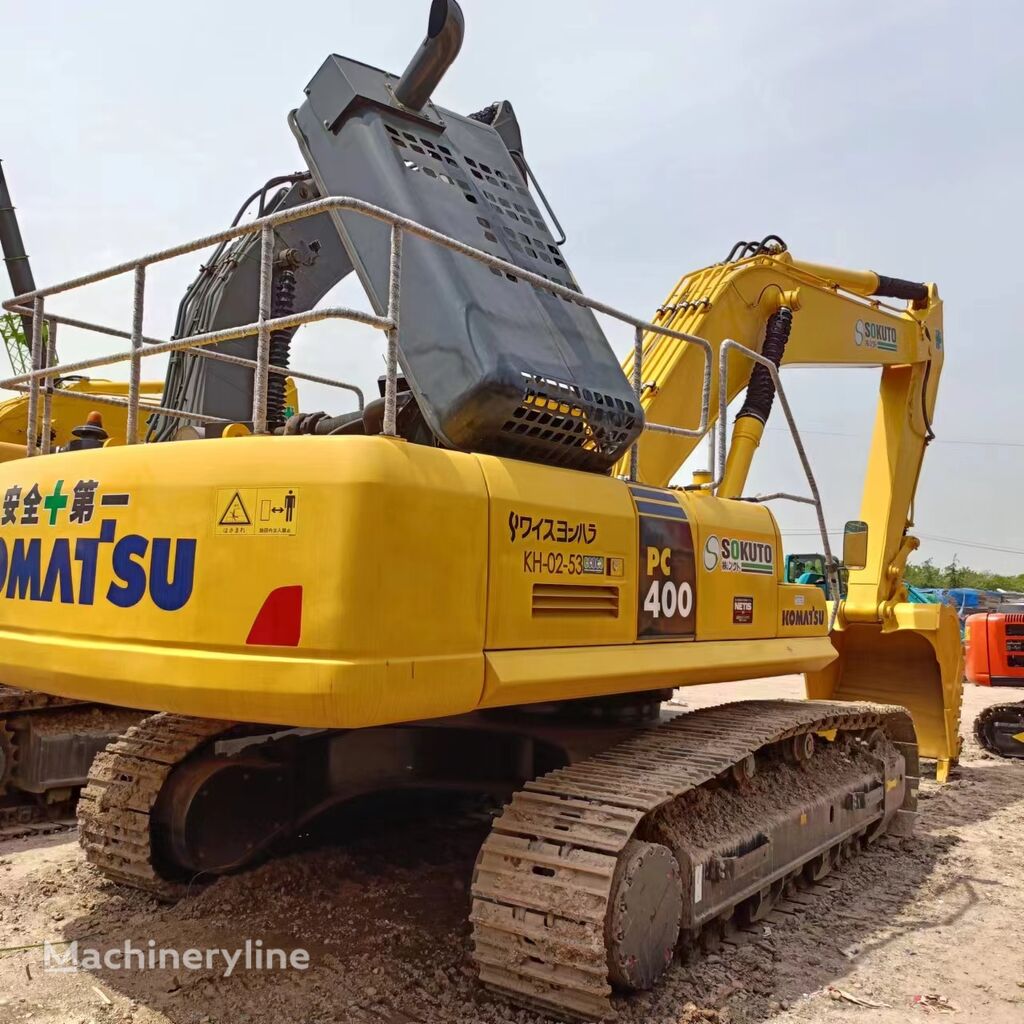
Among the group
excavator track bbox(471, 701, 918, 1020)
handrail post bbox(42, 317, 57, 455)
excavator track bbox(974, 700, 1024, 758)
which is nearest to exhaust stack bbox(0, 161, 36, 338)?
handrail post bbox(42, 317, 57, 455)

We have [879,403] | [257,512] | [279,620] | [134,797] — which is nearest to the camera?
[279,620]

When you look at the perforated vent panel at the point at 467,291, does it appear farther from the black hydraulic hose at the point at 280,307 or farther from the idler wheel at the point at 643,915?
the idler wheel at the point at 643,915

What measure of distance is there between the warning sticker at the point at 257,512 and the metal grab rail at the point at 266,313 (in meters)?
0.26

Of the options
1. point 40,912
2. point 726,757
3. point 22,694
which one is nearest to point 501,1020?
point 726,757

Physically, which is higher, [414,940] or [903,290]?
[903,290]

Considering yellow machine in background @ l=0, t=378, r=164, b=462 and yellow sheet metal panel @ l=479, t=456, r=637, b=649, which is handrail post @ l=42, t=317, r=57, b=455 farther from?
yellow machine in background @ l=0, t=378, r=164, b=462

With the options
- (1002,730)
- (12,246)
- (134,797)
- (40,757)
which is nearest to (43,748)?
(40,757)

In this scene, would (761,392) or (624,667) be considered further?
(761,392)

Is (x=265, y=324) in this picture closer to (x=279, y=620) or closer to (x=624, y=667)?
(x=279, y=620)

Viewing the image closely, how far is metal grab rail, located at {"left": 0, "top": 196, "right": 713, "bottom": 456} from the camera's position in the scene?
10.3 ft

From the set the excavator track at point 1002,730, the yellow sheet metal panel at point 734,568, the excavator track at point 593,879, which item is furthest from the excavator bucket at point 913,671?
the excavator track at point 593,879

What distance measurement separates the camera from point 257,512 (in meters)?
3.01

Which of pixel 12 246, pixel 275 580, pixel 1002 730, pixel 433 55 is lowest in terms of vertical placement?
pixel 1002 730

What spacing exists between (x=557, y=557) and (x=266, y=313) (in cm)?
126
